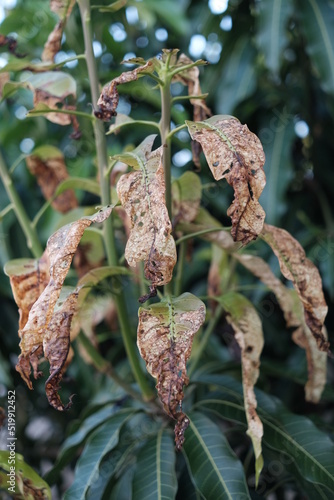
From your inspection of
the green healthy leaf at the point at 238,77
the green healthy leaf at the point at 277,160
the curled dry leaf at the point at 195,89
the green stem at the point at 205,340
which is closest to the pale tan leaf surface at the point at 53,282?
the curled dry leaf at the point at 195,89

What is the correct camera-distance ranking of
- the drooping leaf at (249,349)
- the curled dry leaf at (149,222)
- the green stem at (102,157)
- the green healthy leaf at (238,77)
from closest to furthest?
1. the curled dry leaf at (149,222)
2. the drooping leaf at (249,349)
3. the green stem at (102,157)
4. the green healthy leaf at (238,77)

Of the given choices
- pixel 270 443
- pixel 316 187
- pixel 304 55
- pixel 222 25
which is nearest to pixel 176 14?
pixel 222 25

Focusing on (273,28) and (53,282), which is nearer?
(53,282)

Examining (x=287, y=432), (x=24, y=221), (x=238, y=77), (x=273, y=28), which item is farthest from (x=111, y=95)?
(x=238, y=77)

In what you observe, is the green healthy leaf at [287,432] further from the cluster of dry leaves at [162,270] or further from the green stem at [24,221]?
the green stem at [24,221]

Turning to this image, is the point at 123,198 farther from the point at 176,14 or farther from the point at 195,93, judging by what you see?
the point at 176,14

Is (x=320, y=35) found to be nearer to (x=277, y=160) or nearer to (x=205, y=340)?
(x=277, y=160)

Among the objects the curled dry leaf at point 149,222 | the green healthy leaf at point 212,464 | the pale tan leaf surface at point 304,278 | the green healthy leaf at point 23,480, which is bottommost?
the green healthy leaf at point 212,464
